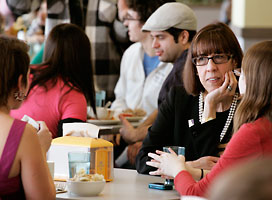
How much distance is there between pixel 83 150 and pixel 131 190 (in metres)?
0.29

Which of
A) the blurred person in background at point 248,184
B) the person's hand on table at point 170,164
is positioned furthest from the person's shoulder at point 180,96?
the blurred person in background at point 248,184

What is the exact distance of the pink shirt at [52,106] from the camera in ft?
11.0

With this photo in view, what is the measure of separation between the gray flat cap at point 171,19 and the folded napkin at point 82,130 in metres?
1.42

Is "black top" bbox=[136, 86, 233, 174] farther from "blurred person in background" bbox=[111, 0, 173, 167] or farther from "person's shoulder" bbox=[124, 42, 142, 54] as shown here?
"person's shoulder" bbox=[124, 42, 142, 54]

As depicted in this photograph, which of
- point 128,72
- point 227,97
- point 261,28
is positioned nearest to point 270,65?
point 227,97

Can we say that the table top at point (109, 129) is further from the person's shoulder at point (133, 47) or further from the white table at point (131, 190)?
the white table at point (131, 190)

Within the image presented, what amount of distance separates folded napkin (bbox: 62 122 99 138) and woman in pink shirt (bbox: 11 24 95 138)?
83 cm

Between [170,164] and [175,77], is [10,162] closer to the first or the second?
[170,164]

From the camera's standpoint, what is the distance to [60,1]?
4.96 meters

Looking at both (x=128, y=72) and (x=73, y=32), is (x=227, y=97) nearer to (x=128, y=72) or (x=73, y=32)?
(x=73, y=32)

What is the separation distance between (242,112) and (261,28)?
551 centimetres

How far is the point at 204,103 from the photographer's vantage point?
264 cm

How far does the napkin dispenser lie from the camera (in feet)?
7.57

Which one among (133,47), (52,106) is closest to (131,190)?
(52,106)
